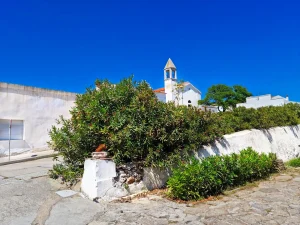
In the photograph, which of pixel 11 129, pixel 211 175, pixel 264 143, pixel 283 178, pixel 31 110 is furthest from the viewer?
pixel 31 110

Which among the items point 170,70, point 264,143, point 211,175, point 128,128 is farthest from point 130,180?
point 170,70

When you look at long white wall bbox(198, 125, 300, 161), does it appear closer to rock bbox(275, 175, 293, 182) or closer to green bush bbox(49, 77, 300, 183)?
green bush bbox(49, 77, 300, 183)

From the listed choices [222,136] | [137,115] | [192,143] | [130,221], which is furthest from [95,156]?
[222,136]

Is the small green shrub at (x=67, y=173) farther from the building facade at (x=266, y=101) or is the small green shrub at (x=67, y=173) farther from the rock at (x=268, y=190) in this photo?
the building facade at (x=266, y=101)

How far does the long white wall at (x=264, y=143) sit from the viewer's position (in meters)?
7.47

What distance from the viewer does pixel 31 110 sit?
37.3ft

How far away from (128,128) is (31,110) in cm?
812

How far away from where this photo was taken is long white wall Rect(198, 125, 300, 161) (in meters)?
7.47

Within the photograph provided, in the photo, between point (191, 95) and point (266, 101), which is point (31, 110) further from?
point (191, 95)

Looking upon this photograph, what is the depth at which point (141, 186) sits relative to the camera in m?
5.43

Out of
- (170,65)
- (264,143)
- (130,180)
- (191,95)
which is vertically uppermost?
(170,65)

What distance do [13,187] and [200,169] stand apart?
4.16 m

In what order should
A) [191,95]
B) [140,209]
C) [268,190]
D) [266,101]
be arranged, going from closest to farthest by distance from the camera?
[140,209] < [268,190] < [266,101] < [191,95]

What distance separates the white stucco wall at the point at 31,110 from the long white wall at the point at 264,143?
856 centimetres
